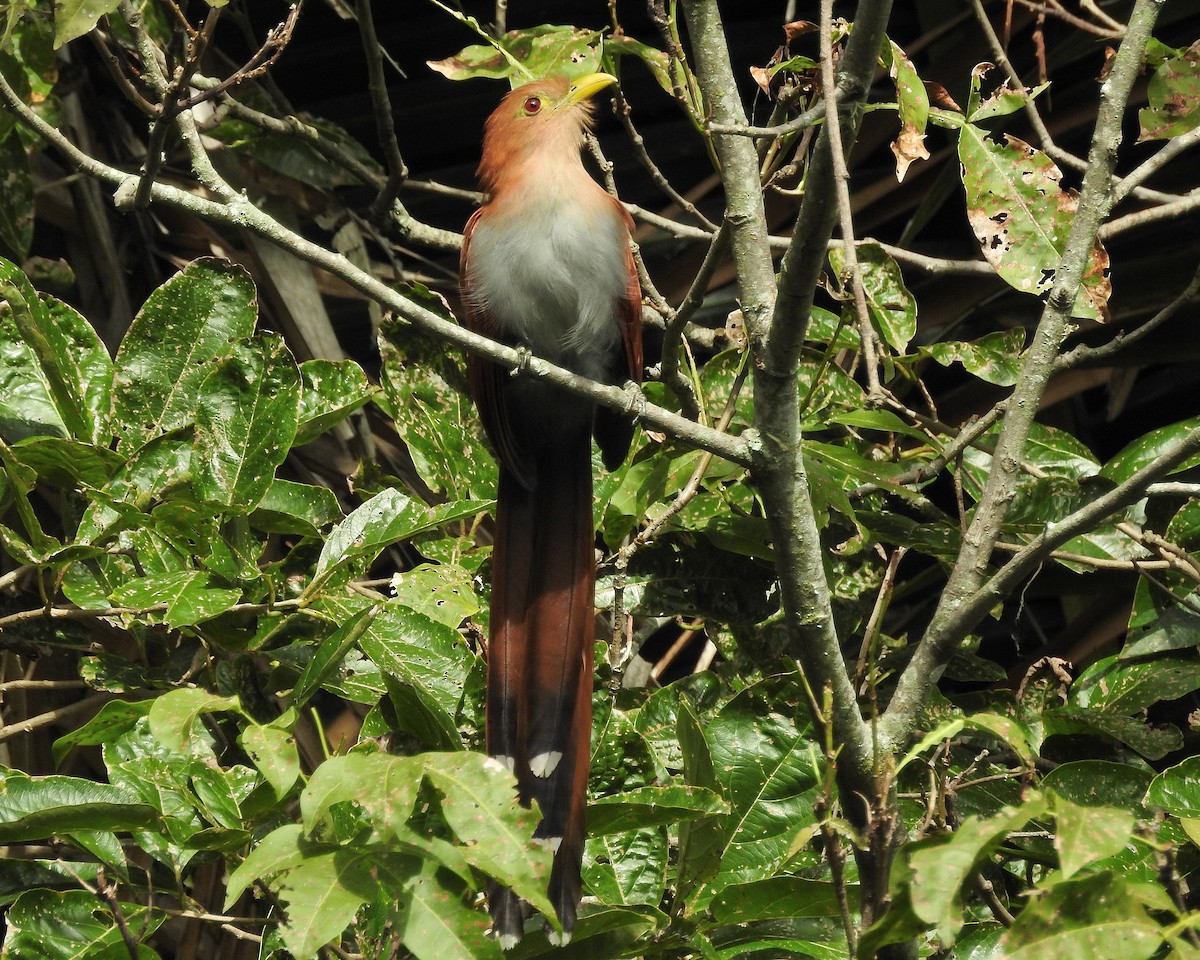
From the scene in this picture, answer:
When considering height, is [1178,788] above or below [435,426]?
below

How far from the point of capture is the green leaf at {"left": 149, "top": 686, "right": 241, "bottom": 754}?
4.81ft

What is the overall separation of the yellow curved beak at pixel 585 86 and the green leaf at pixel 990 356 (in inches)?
37.0

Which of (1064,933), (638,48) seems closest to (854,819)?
(1064,933)

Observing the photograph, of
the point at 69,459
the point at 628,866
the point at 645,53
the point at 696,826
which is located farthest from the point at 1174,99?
the point at 69,459

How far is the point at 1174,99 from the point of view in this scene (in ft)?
6.99

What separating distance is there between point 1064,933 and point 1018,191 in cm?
121

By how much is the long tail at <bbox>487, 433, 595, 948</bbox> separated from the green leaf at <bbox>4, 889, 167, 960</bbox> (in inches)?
20.9

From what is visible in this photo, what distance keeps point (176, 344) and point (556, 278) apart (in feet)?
2.64

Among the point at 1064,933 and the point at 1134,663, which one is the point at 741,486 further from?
the point at 1064,933

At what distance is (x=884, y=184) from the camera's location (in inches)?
121

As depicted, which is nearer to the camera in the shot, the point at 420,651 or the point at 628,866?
the point at 628,866

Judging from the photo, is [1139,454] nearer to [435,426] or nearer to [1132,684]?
[1132,684]

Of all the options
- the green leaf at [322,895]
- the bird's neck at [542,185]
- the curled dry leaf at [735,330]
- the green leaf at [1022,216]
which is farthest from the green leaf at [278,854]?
the bird's neck at [542,185]

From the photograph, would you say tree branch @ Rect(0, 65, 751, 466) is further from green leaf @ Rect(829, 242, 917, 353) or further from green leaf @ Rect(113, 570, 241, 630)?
green leaf @ Rect(829, 242, 917, 353)
